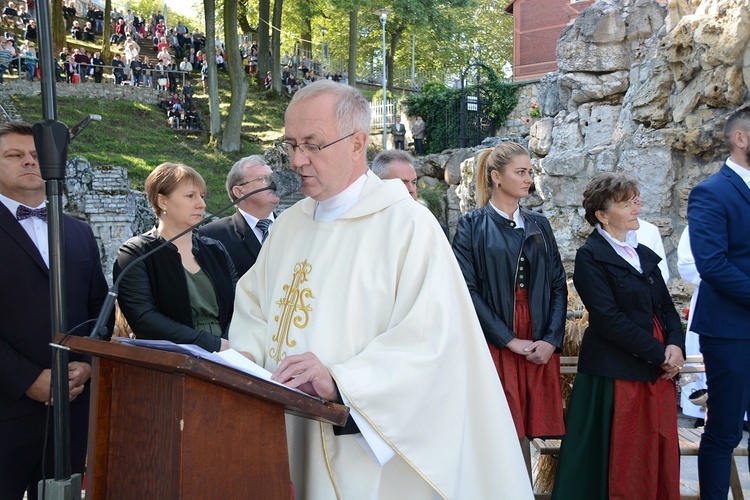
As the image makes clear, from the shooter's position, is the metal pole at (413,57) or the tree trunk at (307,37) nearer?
the tree trunk at (307,37)

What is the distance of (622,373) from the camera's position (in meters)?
3.67

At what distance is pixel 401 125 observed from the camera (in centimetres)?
2552

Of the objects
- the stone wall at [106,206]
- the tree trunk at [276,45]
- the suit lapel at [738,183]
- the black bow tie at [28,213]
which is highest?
the tree trunk at [276,45]

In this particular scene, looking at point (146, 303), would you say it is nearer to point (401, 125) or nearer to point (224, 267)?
point (224, 267)

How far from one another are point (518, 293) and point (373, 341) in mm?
1816

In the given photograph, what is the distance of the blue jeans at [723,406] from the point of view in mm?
3510

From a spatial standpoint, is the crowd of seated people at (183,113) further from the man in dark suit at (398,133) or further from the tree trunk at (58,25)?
the man in dark suit at (398,133)

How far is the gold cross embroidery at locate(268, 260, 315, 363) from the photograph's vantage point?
8.25 feet

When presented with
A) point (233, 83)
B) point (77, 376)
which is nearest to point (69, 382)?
point (77, 376)

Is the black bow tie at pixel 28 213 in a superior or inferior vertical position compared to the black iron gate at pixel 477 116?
inferior

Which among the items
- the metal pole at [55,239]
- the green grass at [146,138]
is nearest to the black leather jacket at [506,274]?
the metal pole at [55,239]

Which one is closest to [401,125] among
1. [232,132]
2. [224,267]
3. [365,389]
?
[232,132]

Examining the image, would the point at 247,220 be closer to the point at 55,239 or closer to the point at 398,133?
the point at 55,239

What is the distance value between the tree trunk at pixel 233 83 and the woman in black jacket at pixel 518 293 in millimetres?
19085
